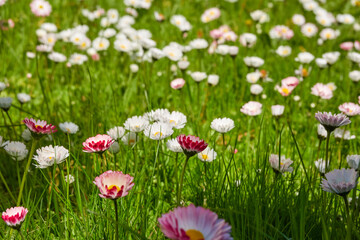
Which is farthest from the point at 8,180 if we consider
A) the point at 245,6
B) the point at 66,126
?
the point at 245,6

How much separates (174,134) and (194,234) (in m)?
1.10

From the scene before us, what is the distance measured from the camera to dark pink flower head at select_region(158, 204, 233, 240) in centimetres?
78

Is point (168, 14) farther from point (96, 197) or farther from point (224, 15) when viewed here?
point (96, 197)

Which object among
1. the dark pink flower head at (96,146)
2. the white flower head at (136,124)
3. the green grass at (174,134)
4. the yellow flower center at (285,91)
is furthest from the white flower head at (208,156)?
the yellow flower center at (285,91)

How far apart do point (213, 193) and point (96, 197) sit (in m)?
0.43

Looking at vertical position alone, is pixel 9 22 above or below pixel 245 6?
below

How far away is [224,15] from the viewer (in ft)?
13.4

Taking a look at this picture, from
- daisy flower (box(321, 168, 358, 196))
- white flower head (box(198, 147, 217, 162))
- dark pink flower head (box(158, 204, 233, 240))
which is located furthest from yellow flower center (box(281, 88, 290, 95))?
dark pink flower head (box(158, 204, 233, 240))

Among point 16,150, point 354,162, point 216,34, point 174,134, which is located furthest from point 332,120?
point 216,34

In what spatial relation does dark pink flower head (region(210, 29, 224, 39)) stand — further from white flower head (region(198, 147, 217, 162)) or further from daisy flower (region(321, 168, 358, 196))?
daisy flower (region(321, 168, 358, 196))

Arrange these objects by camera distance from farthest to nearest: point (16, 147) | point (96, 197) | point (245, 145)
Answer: point (245, 145) → point (16, 147) → point (96, 197)

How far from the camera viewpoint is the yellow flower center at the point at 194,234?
31.0 inches

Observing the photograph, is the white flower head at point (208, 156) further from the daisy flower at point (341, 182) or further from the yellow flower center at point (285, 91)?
the yellow flower center at point (285, 91)

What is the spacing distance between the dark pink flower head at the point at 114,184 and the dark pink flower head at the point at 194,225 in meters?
0.19
